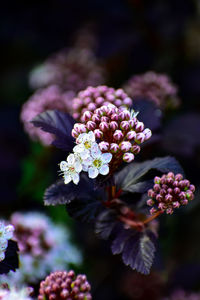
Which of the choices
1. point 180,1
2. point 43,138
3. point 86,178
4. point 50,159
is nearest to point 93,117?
point 86,178

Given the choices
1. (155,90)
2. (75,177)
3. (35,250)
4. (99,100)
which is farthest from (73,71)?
(75,177)

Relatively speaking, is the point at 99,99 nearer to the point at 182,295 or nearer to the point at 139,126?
the point at 139,126

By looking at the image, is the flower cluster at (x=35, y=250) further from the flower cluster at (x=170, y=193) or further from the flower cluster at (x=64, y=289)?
the flower cluster at (x=170, y=193)

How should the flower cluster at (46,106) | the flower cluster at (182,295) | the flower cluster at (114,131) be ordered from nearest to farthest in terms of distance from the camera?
1. the flower cluster at (114,131)
2. the flower cluster at (182,295)
3. the flower cluster at (46,106)

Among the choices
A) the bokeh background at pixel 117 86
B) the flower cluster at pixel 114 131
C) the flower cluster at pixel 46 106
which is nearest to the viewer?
the flower cluster at pixel 114 131

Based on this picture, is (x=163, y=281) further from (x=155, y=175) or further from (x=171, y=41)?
(x=171, y=41)

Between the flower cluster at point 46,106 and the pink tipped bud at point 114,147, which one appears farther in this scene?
the flower cluster at point 46,106

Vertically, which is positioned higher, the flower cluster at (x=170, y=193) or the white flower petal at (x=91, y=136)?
the white flower petal at (x=91, y=136)

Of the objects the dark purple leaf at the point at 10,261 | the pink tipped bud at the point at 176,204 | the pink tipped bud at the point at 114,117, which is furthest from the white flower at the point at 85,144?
the dark purple leaf at the point at 10,261
